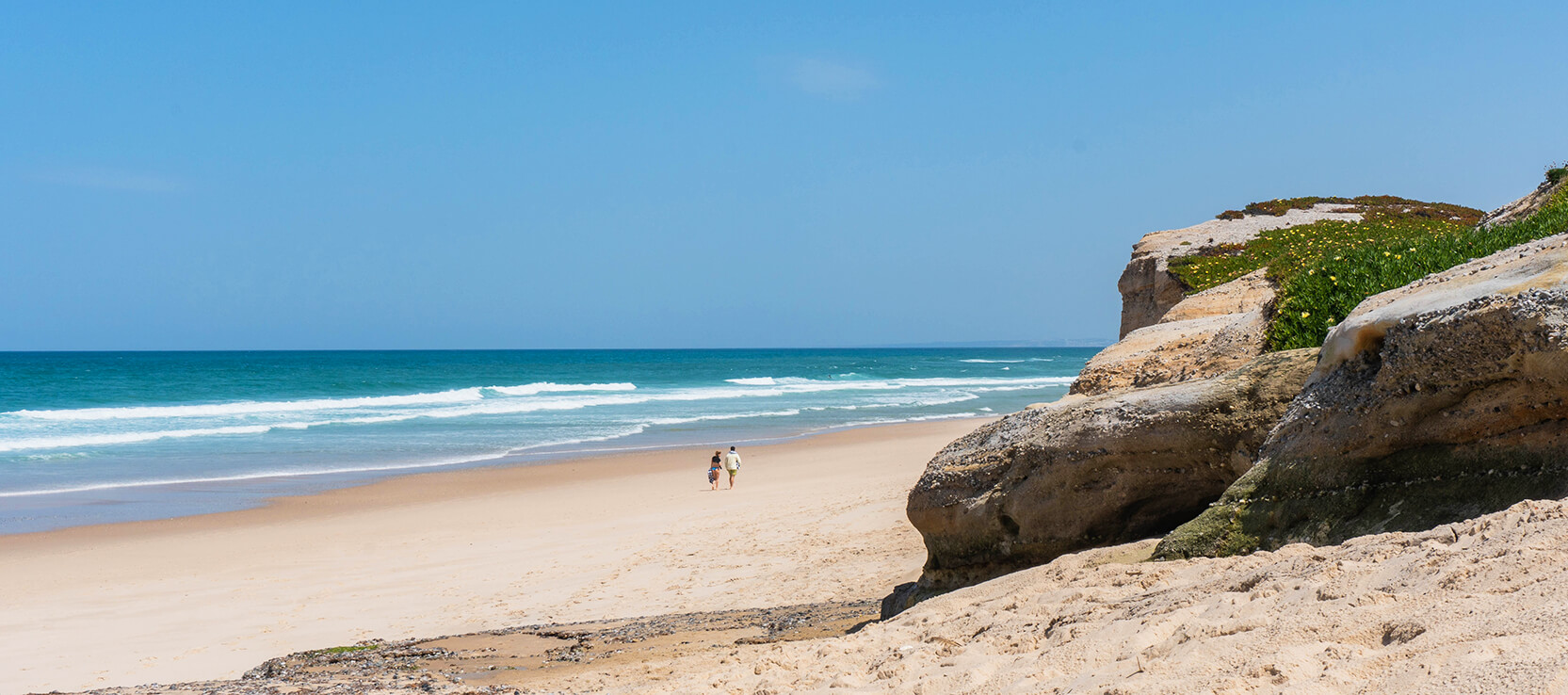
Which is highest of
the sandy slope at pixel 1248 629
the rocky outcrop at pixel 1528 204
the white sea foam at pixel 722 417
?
the rocky outcrop at pixel 1528 204

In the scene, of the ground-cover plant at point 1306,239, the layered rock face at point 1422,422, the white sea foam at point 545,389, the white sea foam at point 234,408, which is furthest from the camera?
the white sea foam at point 545,389

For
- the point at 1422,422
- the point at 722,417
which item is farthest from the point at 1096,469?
the point at 722,417

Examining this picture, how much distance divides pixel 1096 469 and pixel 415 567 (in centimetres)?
862

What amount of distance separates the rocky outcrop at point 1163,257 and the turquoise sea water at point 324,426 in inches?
505

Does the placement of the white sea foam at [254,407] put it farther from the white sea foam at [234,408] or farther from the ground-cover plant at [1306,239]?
the ground-cover plant at [1306,239]

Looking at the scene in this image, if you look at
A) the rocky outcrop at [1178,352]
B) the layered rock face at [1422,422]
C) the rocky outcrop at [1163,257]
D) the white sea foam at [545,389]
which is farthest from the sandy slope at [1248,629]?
the white sea foam at [545,389]

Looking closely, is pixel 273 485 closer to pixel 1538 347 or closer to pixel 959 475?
pixel 959 475

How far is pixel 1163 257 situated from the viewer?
579 inches

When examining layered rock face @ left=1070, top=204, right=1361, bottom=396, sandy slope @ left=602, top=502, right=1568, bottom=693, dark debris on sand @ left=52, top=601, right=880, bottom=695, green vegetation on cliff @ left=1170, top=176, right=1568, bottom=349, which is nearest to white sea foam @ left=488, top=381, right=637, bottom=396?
layered rock face @ left=1070, top=204, right=1361, bottom=396

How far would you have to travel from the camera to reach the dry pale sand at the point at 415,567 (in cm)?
891

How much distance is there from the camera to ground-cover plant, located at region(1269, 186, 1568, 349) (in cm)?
706

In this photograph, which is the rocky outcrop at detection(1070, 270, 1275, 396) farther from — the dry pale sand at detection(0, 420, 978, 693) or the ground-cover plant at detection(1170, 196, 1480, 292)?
the dry pale sand at detection(0, 420, 978, 693)

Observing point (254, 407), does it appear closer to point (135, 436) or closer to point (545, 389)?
point (135, 436)

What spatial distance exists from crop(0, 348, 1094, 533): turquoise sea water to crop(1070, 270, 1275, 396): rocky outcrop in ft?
46.8
